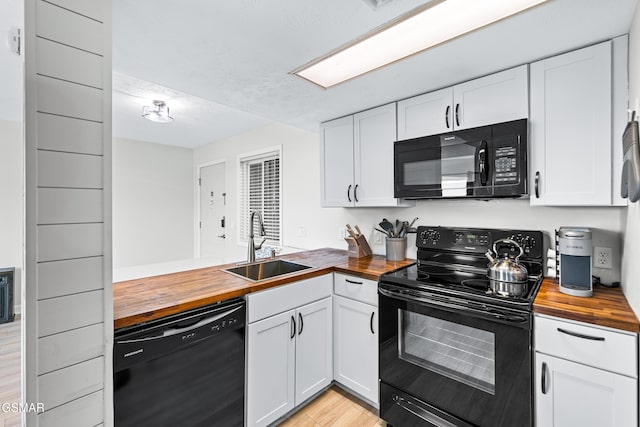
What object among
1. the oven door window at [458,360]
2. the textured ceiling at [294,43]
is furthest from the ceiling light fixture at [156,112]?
the oven door window at [458,360]

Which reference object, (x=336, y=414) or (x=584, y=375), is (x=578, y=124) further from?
(x=336, y=414)

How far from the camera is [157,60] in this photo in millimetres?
1625

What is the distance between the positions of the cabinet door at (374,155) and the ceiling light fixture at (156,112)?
75.9 inches

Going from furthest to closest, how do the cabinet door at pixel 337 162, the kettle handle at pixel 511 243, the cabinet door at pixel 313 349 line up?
the cabinet door at pixel 337 162
the cabinet door at pixel 313 349
the kettle handle at pixel 511 243

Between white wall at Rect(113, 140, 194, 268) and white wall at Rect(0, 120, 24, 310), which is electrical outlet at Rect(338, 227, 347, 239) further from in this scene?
white wall at Rect(0, 120, 24, 310)

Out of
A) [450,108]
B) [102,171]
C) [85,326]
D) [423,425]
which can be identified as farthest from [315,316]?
[450,108]

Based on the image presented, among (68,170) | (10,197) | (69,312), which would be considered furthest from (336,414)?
(10,197)

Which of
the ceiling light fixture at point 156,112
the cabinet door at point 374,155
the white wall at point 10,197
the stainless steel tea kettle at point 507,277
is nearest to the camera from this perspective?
the stainless steel tea kettle at point 507,277

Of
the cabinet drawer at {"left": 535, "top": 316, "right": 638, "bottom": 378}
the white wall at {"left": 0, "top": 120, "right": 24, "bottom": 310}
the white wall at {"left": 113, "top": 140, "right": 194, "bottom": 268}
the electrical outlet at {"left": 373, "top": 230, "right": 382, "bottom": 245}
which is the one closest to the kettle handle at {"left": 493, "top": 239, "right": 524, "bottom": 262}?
the cabinet drawer at {"left": 535, "top": 316, "right": 638, "bottom": 378}

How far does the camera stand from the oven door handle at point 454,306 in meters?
1.39

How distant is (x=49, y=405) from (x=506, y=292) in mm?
1948

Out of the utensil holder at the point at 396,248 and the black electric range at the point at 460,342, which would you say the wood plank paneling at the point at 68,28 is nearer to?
the black electric range at the point at 460,342

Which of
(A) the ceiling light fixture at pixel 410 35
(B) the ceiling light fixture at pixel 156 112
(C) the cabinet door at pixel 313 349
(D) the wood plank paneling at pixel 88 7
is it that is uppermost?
(B) the ceiling light fixture at pixel 156 112

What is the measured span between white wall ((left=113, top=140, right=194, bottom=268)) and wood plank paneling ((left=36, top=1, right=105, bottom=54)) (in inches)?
149
